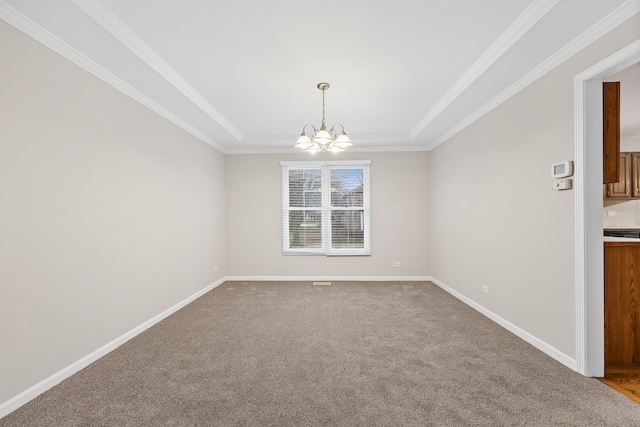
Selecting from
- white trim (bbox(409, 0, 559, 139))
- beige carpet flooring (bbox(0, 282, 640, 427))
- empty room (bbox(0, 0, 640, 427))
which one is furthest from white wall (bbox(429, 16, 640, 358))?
white trim (bbox(409, 0, 559, 139))

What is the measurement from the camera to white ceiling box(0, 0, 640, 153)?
79.9 inches

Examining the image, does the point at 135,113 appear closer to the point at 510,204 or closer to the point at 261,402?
the point at 261,402

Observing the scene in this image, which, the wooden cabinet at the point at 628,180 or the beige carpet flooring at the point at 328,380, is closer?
the beige carpet flooring at the point at 328,380

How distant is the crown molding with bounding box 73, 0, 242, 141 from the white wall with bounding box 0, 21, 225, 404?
20.8 inches

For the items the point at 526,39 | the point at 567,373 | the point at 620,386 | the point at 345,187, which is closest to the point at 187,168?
the point at 345,187

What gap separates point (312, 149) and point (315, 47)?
47.8 inches

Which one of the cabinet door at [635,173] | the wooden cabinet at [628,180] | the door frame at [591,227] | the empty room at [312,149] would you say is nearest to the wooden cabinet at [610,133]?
the empty room at [312,149]

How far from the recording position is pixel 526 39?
226 centimetres

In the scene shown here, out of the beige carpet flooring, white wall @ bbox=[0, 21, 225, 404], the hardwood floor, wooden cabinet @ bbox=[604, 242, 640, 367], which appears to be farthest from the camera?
wooden cabinet @ bbox=[604, 242, 640, 367]

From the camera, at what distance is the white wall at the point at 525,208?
2.41 meters

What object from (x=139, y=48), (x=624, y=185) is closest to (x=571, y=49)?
(x=139, y=48)

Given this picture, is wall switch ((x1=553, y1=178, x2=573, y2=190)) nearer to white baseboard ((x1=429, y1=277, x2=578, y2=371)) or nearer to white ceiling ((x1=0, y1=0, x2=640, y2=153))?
white ceiling ((x1=0, y1=0, x2=640, y2=153))

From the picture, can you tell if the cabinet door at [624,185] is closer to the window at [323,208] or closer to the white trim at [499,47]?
the white trim at [499,47]

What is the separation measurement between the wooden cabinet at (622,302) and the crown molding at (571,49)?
62.3 inches
